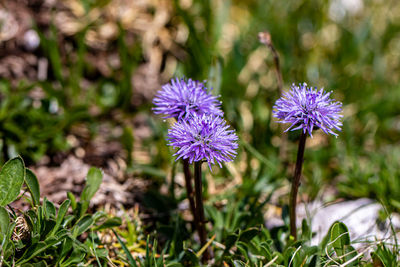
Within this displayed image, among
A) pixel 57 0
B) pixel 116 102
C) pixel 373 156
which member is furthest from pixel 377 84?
pixel 57 0

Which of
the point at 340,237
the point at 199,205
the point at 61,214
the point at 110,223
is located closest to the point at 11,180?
the point at 61,214

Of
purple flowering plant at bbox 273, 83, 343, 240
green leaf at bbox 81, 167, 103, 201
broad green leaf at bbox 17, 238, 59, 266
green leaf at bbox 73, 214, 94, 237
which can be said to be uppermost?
purple flowering plant at bbox 273, 83, 343, 240

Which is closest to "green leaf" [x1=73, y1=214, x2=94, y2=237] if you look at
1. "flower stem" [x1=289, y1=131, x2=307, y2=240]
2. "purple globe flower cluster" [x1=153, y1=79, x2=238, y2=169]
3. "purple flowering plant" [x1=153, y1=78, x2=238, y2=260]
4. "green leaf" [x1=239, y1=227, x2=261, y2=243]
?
"purple flowering plant" [x1=153, y1=78, x2=238, y2=260]

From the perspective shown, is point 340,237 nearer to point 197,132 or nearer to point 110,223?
point 197,132

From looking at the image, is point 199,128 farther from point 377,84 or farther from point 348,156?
point 377,84

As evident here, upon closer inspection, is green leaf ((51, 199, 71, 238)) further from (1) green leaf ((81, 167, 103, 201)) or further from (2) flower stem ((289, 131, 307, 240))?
(2) flower stem ((289, 131, 307, 240))
